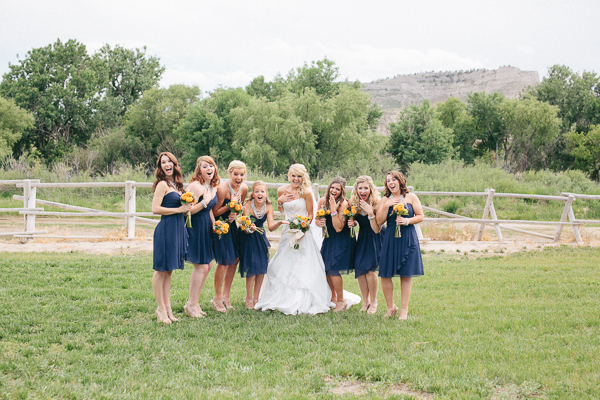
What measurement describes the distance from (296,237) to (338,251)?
23.2 inches

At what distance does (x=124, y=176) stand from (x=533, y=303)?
21.3 m

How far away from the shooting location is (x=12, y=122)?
36062 mm

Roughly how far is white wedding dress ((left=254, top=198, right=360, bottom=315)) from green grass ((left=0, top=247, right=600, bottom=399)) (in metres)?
0.24

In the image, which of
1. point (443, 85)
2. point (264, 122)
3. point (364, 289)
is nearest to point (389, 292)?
point (364, 289)

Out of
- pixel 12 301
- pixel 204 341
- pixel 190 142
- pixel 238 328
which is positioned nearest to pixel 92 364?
pixel 204 341

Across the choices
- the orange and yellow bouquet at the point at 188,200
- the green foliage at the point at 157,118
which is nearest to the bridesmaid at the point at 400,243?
the orange and yellow bouquet at the point at 188,200

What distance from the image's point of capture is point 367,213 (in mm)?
6145

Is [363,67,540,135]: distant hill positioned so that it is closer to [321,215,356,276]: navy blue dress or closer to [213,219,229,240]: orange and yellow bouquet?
[321,215,356,276]: navy blue dress

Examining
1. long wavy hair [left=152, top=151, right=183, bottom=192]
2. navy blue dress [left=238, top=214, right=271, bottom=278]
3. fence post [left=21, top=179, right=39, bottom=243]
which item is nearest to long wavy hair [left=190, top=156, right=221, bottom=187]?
long wavy hair [left=152, top=151, right=183, bottom=192]

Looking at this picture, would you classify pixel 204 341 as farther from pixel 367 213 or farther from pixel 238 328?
pixel 367 213

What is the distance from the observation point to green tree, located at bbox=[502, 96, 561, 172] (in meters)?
43.6

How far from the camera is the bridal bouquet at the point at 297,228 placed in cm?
632

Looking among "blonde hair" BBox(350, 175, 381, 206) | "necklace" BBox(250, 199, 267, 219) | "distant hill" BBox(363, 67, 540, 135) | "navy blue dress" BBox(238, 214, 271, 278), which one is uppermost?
"distant hill" BBox(363, 67, 540, 135)

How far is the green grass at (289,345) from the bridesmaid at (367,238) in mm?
415
